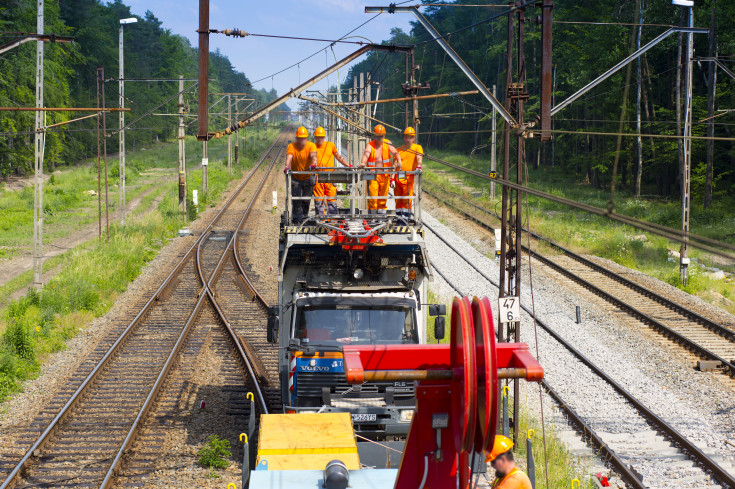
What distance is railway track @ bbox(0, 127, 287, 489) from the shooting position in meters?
10.7

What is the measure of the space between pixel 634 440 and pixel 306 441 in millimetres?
7831

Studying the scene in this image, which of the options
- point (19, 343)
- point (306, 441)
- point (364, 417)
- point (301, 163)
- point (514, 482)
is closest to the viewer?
point (514, 482)

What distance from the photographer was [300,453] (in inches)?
277

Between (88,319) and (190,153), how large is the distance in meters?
78.4

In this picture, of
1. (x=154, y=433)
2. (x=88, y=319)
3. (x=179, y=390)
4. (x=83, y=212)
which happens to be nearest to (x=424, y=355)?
(x=154, y=433)

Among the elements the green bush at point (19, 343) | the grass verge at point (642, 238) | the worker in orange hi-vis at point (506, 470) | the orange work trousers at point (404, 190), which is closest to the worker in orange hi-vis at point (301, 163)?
the orange work trousers at point (404, 190)

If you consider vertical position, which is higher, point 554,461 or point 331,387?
point 331,387

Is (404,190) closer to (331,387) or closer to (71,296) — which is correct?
(331,387)

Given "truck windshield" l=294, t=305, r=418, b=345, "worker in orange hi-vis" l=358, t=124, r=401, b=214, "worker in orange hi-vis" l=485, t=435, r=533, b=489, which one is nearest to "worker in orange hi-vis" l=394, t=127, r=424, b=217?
"worker in orange hi-vis" l=358, t=124, r=401, b=214

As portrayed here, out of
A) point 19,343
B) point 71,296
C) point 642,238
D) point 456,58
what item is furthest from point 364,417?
point 642,238

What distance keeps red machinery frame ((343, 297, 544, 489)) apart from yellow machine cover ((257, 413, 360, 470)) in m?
2.23

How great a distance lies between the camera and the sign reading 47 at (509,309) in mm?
12961

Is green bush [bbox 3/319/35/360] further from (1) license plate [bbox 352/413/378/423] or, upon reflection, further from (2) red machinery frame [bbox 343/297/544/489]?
(2) red machinery frame [bbox 343/297/544/489]

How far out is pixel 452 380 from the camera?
4227mm
